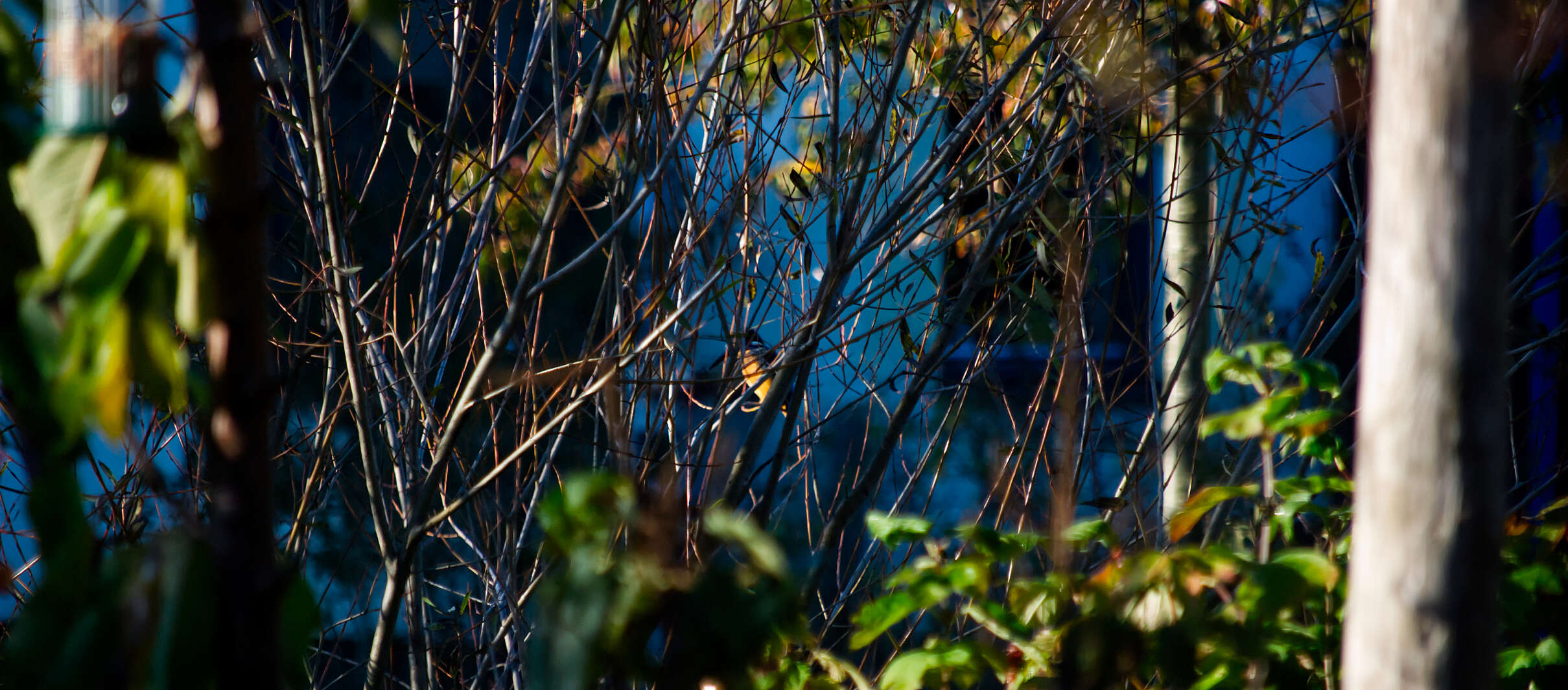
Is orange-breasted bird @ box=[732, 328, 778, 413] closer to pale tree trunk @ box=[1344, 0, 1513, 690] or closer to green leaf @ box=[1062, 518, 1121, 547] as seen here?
green leaf @ box=[1062, 518, 1121, 547]

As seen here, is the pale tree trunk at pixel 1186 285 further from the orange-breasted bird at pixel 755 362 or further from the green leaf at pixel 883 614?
the green leaf at pixel 883 614

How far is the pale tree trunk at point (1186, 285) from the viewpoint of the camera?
7.71 feet

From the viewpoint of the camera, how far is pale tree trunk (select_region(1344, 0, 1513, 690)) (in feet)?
2.55

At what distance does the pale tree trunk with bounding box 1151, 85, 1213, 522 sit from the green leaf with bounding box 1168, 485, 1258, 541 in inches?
36.8

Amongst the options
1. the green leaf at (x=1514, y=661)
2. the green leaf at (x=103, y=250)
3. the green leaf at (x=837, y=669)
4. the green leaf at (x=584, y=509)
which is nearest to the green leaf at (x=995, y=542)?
the green leaf at (x=837, y=669)

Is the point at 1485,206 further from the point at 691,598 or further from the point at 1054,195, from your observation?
the point at 1054,195

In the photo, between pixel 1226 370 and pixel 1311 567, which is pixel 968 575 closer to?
pixel 1311 567

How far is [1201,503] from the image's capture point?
4.33ft

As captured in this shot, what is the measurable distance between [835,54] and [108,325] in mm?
1603

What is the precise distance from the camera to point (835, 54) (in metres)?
2.11

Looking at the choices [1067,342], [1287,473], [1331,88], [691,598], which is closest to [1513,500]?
[1287,473]

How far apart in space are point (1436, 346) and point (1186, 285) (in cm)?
204

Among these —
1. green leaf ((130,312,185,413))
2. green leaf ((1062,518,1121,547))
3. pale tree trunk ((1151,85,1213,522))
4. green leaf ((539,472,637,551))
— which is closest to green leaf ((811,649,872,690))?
green leaf ((1062,518,1121,547))

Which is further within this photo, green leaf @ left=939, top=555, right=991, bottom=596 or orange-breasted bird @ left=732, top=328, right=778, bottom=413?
orange-breasted bird @ left=732, top=328, right=778, bottom=413
